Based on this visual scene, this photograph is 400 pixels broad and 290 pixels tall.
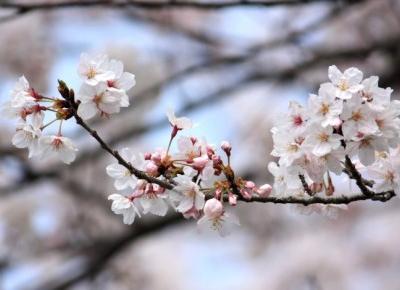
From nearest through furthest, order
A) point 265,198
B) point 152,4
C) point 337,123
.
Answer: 1. point 337,123
2. point 265,198
3. point 152,4

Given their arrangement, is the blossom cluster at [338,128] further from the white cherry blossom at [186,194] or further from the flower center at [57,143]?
the flower center at [57,143]

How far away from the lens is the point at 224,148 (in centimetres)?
140

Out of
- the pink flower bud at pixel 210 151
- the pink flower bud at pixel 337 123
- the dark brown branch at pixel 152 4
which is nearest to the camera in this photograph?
the pink flower bud at pixel 337 123

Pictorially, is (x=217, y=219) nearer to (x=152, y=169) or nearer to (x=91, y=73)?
(x=152, y=169)

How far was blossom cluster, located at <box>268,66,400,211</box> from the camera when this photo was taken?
123cm

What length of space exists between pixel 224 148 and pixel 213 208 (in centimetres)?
15

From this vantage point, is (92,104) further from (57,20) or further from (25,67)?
(57,20)

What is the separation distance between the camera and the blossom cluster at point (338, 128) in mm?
1234

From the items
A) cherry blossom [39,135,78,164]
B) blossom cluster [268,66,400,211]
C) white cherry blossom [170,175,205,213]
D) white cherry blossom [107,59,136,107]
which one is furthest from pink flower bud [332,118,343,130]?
cherry blossom [39,135,78,164]

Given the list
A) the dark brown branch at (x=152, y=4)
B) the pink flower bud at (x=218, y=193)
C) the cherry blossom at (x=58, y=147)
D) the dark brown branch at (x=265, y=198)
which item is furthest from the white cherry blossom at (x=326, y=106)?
the dark brown branch at (x=152, y=4)

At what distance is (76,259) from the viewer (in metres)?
4.46

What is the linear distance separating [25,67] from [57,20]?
0.95 metres

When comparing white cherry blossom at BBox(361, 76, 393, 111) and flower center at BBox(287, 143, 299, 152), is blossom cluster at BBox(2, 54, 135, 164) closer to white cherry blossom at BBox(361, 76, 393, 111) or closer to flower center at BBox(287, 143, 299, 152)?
flower center at BBox(287, 143, 299, 152)

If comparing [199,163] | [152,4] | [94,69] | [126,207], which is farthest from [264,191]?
[152,4]
